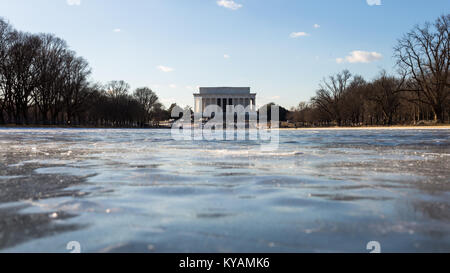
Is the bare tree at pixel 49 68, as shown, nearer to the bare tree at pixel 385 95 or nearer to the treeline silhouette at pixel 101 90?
the treeline silhouette at pixel 101 90

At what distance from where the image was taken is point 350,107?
68562 mm

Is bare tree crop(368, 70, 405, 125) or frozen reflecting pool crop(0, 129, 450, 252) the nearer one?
frozen reflecting pool crop(0, 129, 450, 252)

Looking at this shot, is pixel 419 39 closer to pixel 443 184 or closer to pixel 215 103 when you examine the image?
pixel 443 184

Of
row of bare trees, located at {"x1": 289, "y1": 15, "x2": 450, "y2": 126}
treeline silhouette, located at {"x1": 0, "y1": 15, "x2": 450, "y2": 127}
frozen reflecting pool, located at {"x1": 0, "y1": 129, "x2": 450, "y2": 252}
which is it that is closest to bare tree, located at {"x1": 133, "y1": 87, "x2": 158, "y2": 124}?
treeline silhouette, located at {"x1": 0, "y1": 15, "x2": 450, "y2": 127}

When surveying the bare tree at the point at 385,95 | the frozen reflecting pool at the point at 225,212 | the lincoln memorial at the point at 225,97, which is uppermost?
the lincoln memorial at the point at 225,97

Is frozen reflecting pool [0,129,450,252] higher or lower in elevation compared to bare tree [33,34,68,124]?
lower

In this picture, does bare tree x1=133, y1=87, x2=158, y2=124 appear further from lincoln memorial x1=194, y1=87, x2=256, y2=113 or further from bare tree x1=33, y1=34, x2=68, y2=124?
bare tree x1=33, y1=34, x2=68, y2=124

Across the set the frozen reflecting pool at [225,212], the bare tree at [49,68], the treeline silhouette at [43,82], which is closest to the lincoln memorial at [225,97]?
the treeline silhouette at [43,82]

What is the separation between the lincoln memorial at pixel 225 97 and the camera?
112 m

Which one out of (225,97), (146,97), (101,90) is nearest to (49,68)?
(101,90)

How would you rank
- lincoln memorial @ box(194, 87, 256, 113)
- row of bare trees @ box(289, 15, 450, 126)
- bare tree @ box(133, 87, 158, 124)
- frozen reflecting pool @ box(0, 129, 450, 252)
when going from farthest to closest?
lincoln memorial @ box(194, 87, 256, 113)
bare tree @ box(133, 87, 158, 124)
row of bare trees @ box(289, 15, 450, 126)
frozen reflecting pool @ box(0, 129, 450, 252)

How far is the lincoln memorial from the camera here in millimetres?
111875

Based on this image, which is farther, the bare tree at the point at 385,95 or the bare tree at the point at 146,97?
the bare tree at the point at 146,97
